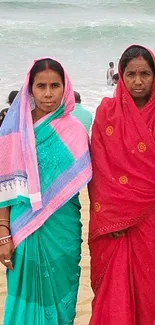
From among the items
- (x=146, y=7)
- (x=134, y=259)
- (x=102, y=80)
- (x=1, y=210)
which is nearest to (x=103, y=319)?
(x=134, y=259)

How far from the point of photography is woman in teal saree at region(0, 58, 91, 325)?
304cm

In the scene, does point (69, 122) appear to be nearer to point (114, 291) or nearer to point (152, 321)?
point (114, 291)

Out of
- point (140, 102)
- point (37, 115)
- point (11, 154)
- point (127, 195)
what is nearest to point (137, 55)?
point (140, 102)

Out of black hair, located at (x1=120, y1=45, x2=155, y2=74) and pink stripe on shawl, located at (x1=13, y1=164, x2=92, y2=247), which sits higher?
black hair, located at (x1=120, y1=45, x2=155, y2=74)

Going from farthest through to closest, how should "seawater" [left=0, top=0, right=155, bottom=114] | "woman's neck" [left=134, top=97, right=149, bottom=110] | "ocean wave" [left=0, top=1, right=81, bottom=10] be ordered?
"ocean wave" [left=0, top=1, right=81, bottom=10] < "seawater" [left=0, top=0, right=155, bottom=114] < "woman's neck" [left=134, top=97, right=149, bottom=110]

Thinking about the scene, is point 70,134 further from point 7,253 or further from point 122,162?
point 7,253

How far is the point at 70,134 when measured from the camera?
3100 millimetres

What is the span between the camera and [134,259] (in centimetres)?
319

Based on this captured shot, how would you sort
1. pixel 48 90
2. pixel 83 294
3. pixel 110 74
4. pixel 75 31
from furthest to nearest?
1. pixel 75 31
2. pixel 110 74
3. pixel 83 294
4. pixel 48 90

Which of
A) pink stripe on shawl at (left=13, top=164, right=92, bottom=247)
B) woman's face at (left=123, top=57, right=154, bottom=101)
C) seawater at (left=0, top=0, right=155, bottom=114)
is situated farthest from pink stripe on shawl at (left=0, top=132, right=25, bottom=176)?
seawater at (left=0, top=0, right=155, bottom=114)

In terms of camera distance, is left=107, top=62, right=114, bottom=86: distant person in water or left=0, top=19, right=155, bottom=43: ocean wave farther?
left=0, top=19, right=155, bottom=43: ocean wave

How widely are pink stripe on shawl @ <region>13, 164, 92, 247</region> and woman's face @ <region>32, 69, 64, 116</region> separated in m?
0.42

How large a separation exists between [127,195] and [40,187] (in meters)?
0.47

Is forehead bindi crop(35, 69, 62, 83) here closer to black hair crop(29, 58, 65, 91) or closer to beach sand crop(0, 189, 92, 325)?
black hair crop(29, 58, 65, 91)
